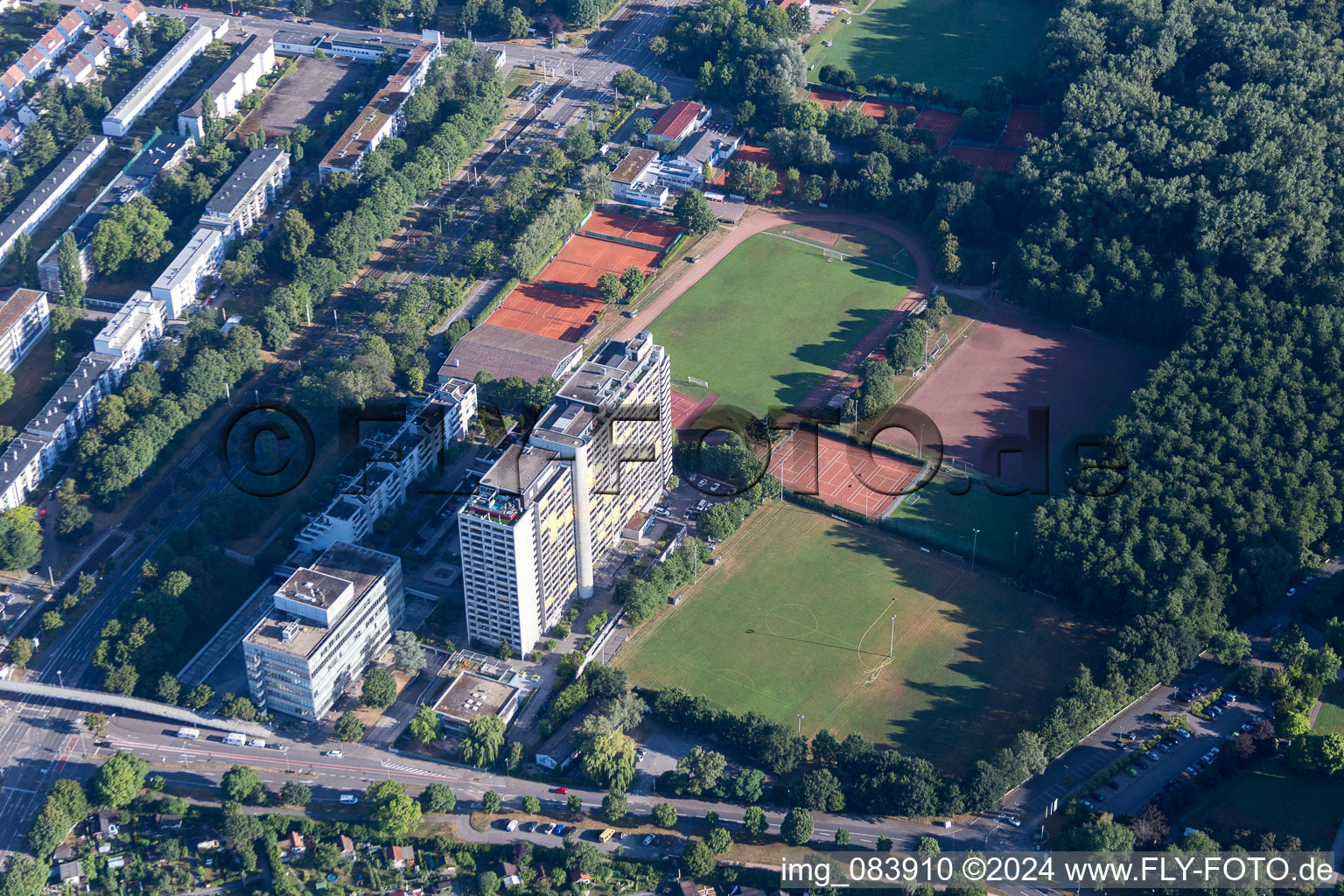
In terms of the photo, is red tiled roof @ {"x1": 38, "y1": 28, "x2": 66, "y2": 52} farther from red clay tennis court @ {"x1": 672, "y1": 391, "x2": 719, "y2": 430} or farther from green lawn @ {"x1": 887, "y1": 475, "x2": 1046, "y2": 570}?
green lawn @ {"x1": 887, "y1": 475, "x2": 1046, "y2": 570}

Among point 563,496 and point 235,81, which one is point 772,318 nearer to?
point 563,496

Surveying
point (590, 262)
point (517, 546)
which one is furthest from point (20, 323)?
point (517, 546)

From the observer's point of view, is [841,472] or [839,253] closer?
[841,472]

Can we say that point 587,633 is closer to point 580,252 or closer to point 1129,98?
point 580,252

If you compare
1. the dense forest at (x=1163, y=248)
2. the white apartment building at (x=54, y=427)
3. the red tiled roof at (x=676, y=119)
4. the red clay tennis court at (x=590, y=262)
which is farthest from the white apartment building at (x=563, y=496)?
the red tiled roof at (x=676, y=119)

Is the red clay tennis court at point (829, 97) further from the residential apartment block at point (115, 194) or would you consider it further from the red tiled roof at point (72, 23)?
the red tiled roof at point (72, 23)

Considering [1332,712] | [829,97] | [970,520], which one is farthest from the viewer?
[829,97]
